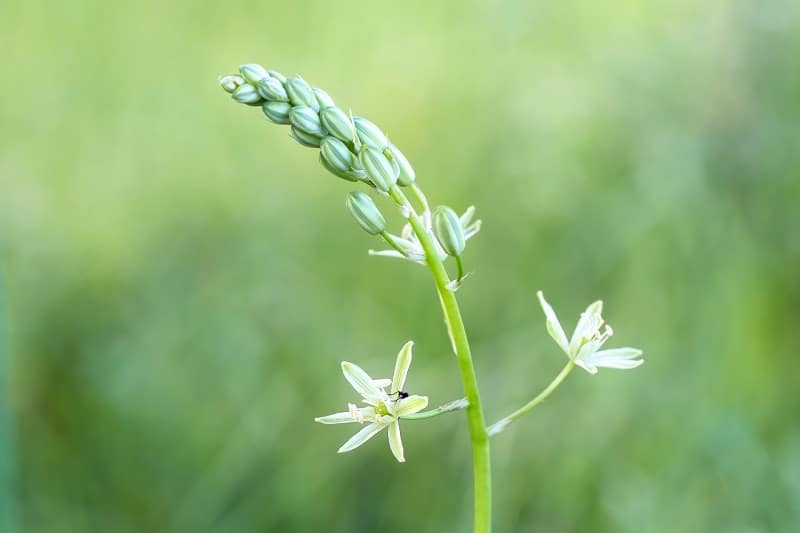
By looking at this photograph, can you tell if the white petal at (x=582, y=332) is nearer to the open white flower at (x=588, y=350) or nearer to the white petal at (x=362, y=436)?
the open white flower at (x=588, y=350)

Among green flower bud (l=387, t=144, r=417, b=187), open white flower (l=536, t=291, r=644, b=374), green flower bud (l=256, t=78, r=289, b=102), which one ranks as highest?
green flower bud (l=256, t=78, r=289, b=102)

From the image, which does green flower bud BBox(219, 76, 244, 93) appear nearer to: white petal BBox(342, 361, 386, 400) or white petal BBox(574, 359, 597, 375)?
white petal BBox(342, 361, 386, 400)

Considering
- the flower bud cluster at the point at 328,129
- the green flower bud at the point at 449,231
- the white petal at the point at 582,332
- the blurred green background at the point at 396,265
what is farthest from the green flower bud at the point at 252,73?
the blurred green background at the point at 396,265

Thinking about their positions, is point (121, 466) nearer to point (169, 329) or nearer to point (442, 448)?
point (169, 329)

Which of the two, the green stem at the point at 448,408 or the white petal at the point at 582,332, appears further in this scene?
the white petal at the point at 582,332

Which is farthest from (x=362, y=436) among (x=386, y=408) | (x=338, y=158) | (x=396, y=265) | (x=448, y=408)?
(x=396, y=265)

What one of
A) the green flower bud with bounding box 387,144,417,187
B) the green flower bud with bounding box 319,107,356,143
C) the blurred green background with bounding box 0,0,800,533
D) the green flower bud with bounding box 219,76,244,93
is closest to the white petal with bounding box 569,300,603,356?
the green flower bud with bounding box 387,144,417,187
